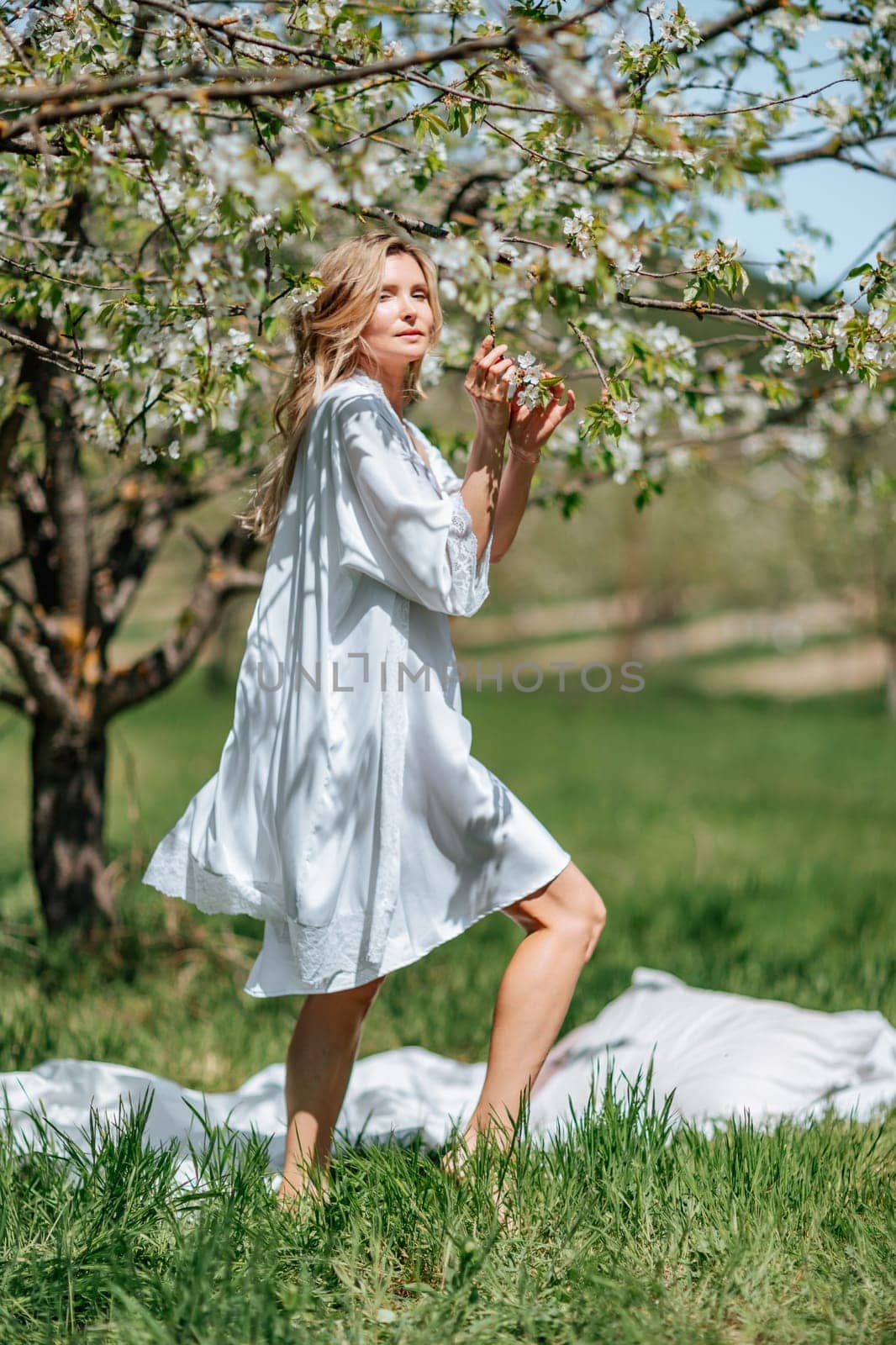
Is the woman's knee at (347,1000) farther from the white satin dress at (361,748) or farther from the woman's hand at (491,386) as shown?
the woman's hand at (491,386)

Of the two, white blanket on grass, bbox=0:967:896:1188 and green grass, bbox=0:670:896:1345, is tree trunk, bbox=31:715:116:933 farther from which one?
white blanket on grass, bbox=0:967:896:1188

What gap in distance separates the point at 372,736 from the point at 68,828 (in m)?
2.73

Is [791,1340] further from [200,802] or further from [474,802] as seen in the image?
[200,802]

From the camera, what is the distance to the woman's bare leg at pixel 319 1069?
9.80 ft

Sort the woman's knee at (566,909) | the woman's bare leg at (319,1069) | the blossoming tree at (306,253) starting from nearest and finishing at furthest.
A: 1. the blossoming tree at (306,253)
2. the woman's knee at (566,909)
3. the woman's bare leg at (319,1069)

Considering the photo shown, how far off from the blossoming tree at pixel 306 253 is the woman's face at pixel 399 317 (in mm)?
74

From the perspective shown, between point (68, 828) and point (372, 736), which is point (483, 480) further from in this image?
point (68, 828)

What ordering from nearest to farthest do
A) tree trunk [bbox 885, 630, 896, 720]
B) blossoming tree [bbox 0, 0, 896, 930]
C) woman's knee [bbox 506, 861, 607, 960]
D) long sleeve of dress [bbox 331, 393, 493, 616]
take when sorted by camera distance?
1. blossoming tree [bbox 0, 0, 896, 930]
2. long sleeve of dress [bbox 331, 393, 493, 616]
3. woman's knee [bbox 506, 861, 607, 960]
4. tree trunk [bbox 885, 630, 896, 720]

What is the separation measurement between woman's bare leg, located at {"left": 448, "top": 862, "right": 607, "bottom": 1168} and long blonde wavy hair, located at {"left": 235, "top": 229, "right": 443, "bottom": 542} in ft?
3.72

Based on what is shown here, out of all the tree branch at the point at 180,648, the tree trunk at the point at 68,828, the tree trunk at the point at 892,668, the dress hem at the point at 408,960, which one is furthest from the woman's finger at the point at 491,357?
the tree trunk at the point at 892,668

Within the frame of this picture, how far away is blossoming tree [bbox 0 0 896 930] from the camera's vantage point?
218cm

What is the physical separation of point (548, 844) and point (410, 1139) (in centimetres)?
123

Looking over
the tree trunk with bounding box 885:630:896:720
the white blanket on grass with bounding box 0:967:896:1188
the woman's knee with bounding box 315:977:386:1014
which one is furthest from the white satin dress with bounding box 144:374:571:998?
the tree trunk with bounding box 885:630:896:720

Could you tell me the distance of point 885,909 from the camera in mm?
6398
